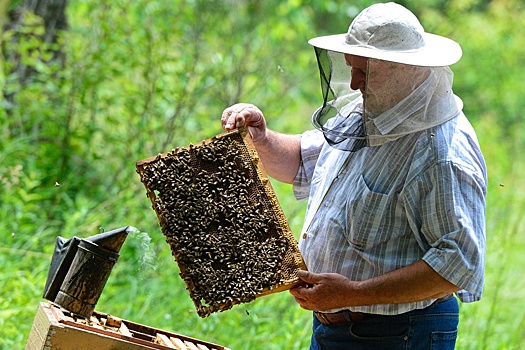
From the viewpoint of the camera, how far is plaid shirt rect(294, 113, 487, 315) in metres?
2.71

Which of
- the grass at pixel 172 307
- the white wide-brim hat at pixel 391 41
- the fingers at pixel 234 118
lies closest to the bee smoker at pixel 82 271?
the fingers at pixel 234 118

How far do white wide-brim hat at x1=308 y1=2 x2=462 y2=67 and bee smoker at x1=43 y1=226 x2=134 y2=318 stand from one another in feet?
3.84

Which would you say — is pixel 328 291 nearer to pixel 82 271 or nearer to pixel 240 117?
pixel 240 117

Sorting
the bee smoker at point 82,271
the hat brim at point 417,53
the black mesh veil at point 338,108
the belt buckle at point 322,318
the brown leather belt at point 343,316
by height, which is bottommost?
the bee smoker at point 82,271

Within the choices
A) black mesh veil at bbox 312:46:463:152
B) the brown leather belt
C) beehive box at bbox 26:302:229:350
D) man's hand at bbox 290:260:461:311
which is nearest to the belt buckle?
the brown leather belt

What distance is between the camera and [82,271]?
2.75 m

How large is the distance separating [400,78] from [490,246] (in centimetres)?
281

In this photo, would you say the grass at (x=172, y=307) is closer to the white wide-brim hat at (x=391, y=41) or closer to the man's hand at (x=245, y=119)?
the man's hand at (x=245, y=119)

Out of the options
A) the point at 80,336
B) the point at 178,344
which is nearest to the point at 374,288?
the point at 178,344

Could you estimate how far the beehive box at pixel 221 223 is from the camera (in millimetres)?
2906

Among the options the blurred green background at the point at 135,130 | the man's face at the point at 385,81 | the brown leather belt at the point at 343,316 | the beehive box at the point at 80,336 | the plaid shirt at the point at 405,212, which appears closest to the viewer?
the beehive box at the point at 80,336

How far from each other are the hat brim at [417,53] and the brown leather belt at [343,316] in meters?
1.00

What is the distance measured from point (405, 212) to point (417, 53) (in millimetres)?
633

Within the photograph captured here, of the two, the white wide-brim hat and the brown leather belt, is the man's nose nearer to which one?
the white wide-brim hat
